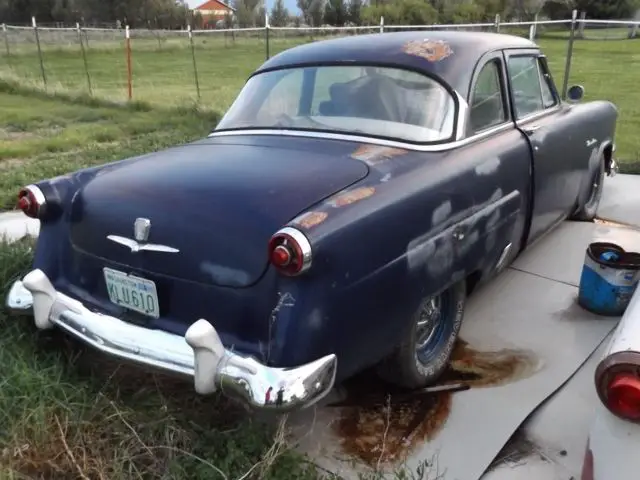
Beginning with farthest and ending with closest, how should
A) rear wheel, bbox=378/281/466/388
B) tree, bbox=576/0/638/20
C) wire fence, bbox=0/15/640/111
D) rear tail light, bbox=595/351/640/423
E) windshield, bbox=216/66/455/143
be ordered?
tree, bbox=576/0/638/20 < wire fence, bbox=0/15/640/111 < windshield, bbox=216/66/455/143 < rear wheel, bbox=378/281/466/388 < rear tail light, bbox=595/351/640/423

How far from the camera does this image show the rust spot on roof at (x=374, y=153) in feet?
9.65

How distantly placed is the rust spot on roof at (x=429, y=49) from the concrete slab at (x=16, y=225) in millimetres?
3135

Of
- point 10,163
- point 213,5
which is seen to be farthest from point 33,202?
point 213,5

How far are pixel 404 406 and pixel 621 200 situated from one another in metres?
3.96

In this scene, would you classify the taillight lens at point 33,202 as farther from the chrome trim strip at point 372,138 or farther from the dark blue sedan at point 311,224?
the chrome trim strip at point 372,138

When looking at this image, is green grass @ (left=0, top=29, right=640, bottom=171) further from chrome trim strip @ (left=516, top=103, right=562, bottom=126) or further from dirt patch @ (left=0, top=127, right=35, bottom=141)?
chrome trim strip @ (left=516, top=103, right=562, bottom=126)

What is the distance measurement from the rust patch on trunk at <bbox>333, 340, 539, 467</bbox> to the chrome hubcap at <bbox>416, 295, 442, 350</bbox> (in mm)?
215

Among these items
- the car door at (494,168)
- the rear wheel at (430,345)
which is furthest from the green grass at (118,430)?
the car door at (494,168)

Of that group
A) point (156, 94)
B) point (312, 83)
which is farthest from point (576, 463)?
point (156, 94)

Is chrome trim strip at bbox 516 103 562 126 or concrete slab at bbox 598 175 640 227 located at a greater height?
chrome trim strip at bbox 516 103 562 126

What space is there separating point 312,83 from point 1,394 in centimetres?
217

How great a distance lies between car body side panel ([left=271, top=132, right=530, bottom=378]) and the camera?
2307mm

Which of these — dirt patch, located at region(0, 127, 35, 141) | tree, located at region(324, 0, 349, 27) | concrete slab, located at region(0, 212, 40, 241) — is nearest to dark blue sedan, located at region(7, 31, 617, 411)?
concrete slab, located at region(0, 212, 40, 241)

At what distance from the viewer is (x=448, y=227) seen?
286cm
